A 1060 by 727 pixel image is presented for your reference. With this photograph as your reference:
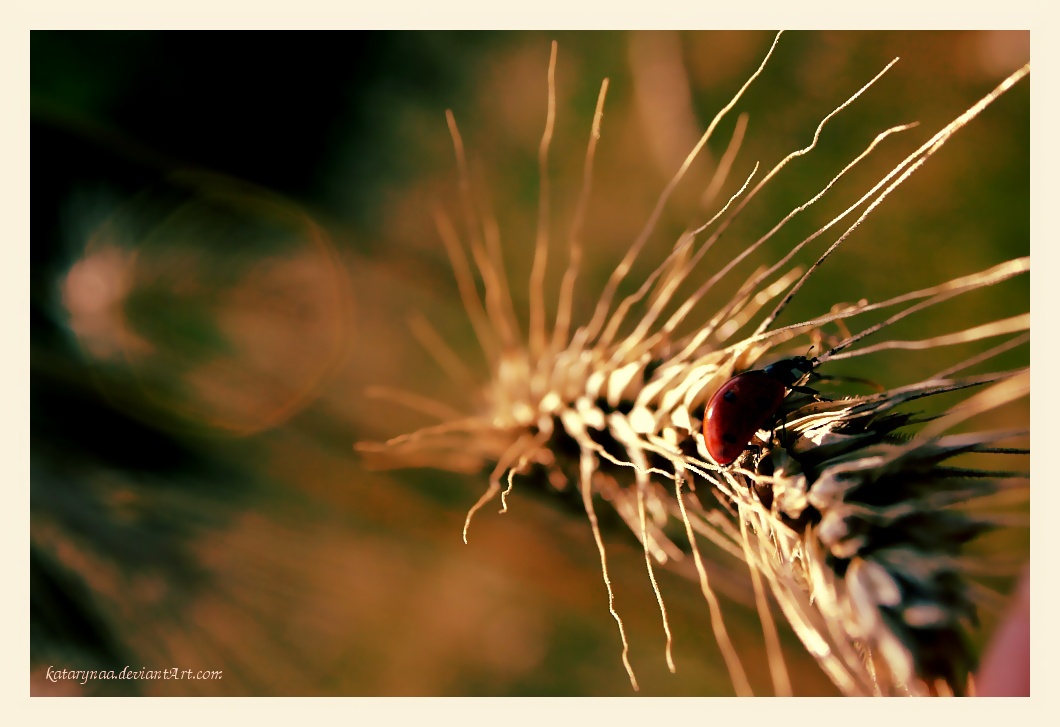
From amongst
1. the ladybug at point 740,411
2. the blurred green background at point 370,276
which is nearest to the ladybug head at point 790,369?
the ladybug at point 740,411

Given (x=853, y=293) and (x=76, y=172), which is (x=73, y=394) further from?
(x=853, y=293)

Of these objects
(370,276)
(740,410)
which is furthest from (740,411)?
(370,276)

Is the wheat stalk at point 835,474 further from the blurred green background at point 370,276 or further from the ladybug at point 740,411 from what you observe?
the blurred green background at point 370,276

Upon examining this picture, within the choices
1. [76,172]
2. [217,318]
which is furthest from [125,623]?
[76,172]

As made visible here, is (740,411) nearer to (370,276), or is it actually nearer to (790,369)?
(790,369)

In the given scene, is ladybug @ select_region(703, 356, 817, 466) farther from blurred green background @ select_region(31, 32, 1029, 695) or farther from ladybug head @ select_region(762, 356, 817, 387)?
blurred green background @ select_region(31, 32, 1029, 695)

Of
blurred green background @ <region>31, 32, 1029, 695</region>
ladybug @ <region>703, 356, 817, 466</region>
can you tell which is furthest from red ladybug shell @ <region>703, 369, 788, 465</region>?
blurred green background @ <region>31, 32, 1029, 695</region>
